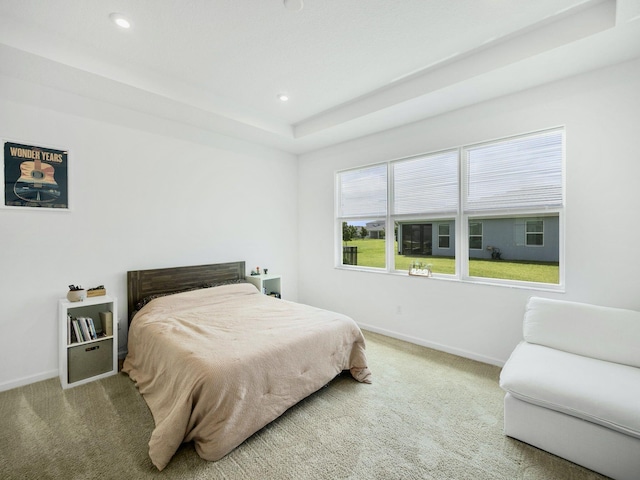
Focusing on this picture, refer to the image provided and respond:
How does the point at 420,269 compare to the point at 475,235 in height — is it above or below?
below

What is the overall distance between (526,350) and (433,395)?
2.67 ft

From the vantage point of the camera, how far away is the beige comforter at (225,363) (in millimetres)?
1713

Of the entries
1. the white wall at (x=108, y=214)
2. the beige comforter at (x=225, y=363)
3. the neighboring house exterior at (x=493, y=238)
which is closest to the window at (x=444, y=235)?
the neighboring house exterior at (x=493, y=238)

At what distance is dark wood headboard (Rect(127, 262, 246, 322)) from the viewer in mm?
3078

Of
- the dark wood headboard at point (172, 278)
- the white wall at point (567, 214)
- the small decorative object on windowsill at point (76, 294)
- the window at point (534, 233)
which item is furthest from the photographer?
the dark wood headboard at point (172, 278)

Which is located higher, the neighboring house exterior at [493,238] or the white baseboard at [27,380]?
the neighboring house exterior at [493,238]

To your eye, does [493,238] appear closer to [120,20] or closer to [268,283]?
[268,283]

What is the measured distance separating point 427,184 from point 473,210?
0.64 m

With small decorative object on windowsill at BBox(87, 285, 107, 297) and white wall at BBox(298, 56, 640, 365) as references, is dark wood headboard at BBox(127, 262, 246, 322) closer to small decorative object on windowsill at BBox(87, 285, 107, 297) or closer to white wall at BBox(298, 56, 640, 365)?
small decorative object on windowsill at BBox(87, 285, 107, 297)

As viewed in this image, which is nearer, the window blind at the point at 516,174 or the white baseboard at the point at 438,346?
the window blind at the point at 516,174

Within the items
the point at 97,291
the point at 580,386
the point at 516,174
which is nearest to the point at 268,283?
the point at 97,291

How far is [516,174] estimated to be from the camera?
287 cm

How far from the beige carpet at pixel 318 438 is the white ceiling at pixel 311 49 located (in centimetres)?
273

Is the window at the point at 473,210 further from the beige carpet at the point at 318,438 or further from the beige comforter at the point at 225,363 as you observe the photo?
the beige comforter at the point at 225,363
